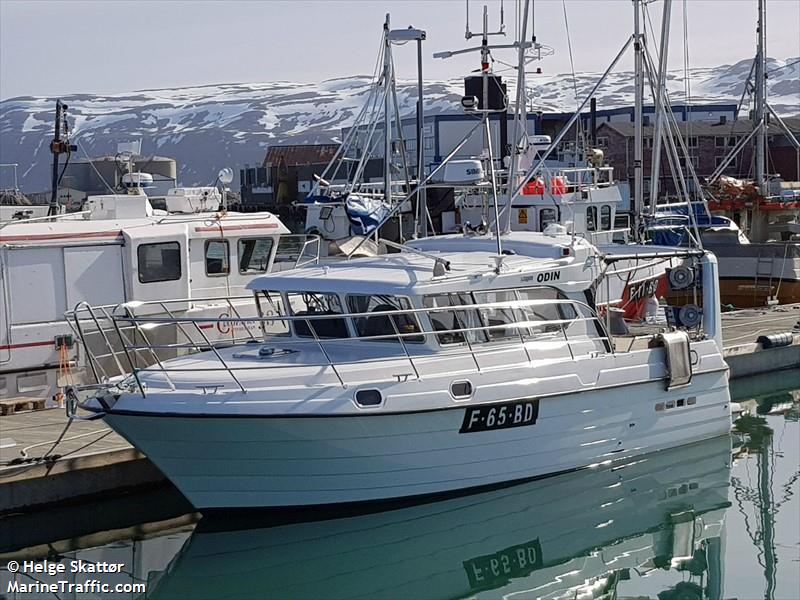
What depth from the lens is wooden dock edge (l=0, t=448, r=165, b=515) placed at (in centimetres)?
1309

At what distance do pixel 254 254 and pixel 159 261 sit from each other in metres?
1.72

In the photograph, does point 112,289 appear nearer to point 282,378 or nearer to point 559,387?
point 282,378

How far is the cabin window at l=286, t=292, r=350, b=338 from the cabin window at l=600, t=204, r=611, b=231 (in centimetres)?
1382

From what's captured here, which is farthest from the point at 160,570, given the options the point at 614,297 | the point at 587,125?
the point at 587,125

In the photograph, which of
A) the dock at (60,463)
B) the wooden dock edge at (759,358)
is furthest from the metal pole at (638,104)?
the dock at (60,463)

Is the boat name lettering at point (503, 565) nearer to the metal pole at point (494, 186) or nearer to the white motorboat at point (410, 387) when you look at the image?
the white motorboat at point (410, 387)

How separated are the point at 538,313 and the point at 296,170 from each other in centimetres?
6117

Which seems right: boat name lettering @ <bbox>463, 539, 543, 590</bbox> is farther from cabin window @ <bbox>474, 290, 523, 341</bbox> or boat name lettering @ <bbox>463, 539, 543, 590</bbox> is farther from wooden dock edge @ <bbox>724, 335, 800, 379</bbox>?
wooden dock edge @ <bbox>724, 335, 800, 379</bbox>

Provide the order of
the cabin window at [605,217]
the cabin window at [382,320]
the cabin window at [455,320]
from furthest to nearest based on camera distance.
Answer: the cabin window at [605,217], the cabin window at [455,320], the cabin window at [382,320]

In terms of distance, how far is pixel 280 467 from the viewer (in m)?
12.9

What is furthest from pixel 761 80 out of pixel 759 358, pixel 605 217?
pixel 759 358

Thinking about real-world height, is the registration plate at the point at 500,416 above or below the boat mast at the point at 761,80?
below

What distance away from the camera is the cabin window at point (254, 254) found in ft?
61.8

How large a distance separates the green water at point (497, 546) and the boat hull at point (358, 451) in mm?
316
